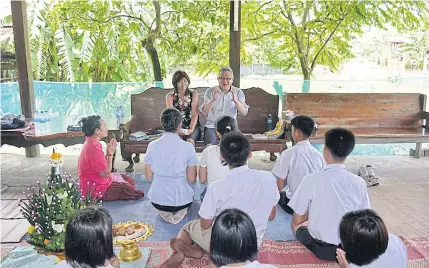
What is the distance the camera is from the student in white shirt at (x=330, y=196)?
2686 mm

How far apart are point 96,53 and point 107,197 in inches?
148

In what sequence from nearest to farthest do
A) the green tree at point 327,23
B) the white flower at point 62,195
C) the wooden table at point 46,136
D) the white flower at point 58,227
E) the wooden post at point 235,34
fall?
the white flower at point 58,227, the white flower at point 62,195, the wooden table at point 46,136, the wooden post at point 235,34, the green tree at point 327,23

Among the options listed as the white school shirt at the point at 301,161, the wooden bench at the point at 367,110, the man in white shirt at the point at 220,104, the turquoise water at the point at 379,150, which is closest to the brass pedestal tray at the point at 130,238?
the white school shirt at the point at 301,161

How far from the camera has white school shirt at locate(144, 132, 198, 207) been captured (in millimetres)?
3387

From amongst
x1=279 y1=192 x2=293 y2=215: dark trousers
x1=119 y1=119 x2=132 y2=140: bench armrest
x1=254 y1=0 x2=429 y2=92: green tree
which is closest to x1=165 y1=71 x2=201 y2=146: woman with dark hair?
x1=119 y1=119 x2=132 y2=140: bench armrest

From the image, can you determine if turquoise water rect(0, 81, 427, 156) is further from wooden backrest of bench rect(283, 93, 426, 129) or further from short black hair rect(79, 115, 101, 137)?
short black hair rect(79, 115, 101, 137)

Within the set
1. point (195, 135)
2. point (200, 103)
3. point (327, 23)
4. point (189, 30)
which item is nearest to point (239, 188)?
point (195, 135)

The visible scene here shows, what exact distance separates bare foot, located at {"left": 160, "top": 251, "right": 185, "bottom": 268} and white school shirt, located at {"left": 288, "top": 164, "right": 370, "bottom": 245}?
3.08ft

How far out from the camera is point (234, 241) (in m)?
1.62

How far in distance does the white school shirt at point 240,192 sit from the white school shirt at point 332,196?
0.32 metres

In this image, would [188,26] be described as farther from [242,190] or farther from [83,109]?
[242,190]

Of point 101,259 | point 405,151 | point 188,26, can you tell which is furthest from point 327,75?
point 101,259

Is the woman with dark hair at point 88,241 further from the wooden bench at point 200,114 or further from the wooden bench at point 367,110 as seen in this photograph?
the wooden bench at point 367,110

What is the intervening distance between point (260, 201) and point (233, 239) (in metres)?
0.98
